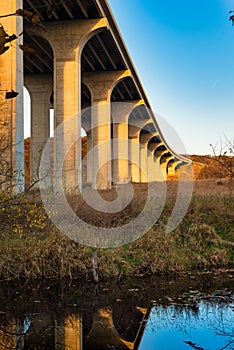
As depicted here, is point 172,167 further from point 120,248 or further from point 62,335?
point 62,335

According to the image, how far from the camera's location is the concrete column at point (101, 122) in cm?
3303

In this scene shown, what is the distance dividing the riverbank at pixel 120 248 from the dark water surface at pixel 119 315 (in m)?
0.59

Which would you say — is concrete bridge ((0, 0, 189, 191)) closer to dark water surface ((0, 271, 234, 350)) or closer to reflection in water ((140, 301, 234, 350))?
dark water surface ((0, 271, 234, 350))

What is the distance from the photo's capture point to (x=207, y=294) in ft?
32.2

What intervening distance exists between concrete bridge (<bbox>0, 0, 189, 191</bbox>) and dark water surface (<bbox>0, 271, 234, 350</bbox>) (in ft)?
14.1

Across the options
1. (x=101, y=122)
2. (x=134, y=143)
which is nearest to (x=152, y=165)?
(x=134, y=143)

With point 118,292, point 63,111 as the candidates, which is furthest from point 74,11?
point 118,292

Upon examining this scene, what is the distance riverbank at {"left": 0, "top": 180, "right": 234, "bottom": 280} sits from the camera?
37.8 ft

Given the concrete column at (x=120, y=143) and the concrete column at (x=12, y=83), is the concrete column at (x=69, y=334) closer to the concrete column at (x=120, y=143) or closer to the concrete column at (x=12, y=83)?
the concrete column at (x=12, y=83)

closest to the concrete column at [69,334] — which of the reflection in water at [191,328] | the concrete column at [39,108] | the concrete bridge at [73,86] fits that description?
the reflection in water at [191,328]

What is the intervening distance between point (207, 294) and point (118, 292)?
205 centimetres

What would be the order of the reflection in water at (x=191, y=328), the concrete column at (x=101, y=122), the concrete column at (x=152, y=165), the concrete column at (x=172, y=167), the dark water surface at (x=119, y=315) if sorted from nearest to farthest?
the reflection in water at (x=191, y=328) < the dark water surface at (x=119, y=315) < the concrete column at (x=101, y=122) < the concrete column at (x=152, y=165) < the concrete column at (x=172, y=167)

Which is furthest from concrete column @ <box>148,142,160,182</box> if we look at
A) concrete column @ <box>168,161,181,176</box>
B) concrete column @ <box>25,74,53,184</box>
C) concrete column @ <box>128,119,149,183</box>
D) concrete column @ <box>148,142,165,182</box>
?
concrete column @ <box>25,74,53,184</box>

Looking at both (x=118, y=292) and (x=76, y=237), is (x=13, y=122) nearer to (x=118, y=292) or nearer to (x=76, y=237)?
(x=76, y=237)
